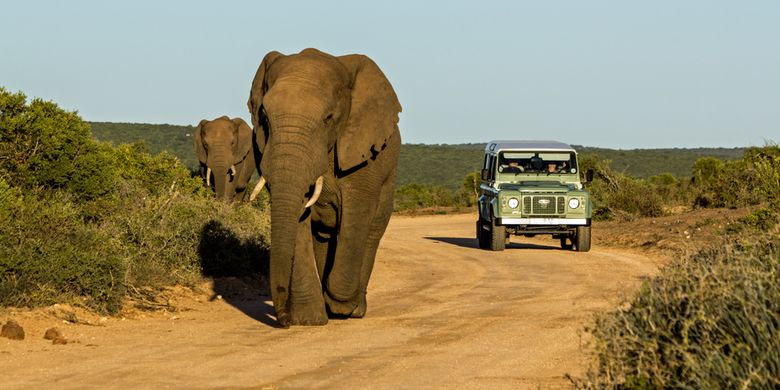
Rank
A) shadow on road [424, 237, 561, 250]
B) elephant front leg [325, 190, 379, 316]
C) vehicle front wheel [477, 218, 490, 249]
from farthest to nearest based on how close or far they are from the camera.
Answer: shadow on road [424, 237, 561, 250] → vehicle front wheel [477, 218, 490, 249] → elephant front leg [325, 190, 379, 316]

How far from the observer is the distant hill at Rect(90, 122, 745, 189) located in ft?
343

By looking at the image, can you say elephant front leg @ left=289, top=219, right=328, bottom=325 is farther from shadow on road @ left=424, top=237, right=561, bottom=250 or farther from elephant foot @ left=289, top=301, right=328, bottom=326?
shadow on road @ left=424, top=237, right=561, bottom=250

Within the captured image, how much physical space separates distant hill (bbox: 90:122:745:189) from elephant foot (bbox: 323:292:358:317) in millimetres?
82185

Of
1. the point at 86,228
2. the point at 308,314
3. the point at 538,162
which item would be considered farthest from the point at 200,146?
the point at 308,314

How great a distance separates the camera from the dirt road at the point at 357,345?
10.2m

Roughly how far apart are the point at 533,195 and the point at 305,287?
1310cm

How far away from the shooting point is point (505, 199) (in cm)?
2581

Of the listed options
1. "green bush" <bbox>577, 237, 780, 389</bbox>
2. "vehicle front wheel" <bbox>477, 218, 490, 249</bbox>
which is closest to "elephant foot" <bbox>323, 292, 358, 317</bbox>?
"green bush" <bbox>577, 237, 780, 389</bbox>

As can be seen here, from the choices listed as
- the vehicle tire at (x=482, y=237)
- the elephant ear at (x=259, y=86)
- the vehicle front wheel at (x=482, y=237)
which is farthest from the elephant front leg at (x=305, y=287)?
the vehicle tire at (x=482, y=237)

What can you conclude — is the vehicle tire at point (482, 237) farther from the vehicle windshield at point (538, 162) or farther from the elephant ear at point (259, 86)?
the elephant ear at point (259, 86)

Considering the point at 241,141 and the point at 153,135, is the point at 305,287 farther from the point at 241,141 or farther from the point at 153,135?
the point at 153,135

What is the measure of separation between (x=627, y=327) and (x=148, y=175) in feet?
64.4

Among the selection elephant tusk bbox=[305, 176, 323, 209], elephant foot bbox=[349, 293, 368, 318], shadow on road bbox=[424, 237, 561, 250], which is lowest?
elephant foot bbox=[349, 293, 368, 318]

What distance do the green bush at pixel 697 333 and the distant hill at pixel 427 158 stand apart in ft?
293
